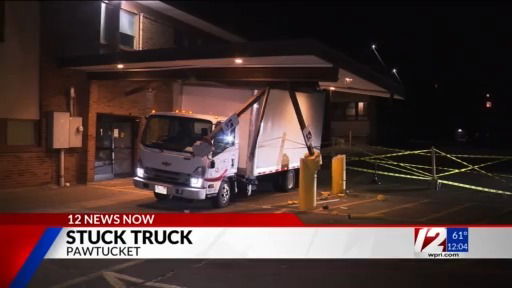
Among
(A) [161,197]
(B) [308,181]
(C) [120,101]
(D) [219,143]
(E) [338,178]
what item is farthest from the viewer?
(C) [120,101]

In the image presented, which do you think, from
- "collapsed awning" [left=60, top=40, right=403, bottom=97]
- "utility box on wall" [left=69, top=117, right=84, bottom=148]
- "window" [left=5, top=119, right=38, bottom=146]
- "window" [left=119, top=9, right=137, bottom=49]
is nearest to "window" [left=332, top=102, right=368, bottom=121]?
"window" [left=119, top=9, right=137, bottom=49]

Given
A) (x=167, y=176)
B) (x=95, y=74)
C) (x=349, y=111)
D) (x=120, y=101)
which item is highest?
(x=95, y=74)

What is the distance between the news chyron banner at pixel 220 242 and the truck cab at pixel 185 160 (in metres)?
Result: 4.69

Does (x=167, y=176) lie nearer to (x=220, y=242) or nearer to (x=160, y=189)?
(x=160, y=189)

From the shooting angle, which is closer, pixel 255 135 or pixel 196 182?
pixel 196 182

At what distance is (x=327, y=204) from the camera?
12977mm

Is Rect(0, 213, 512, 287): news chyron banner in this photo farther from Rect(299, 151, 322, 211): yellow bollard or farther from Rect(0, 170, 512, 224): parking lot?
Rect(299, 151, 322, 211): yellow bollard

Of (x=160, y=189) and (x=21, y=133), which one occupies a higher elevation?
(x=21, y=133)

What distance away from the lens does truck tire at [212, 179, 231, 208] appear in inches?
484

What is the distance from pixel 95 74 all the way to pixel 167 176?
228 inches

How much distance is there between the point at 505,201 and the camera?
13.8 m

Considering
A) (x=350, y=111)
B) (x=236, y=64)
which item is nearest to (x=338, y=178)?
(x=236, y=64)

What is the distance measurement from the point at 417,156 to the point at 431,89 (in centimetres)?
2952

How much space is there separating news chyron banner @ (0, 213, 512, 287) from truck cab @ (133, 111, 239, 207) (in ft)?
15.4
